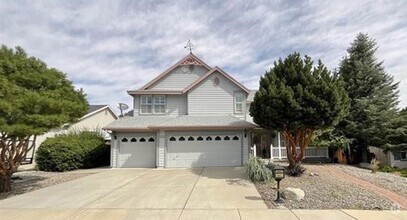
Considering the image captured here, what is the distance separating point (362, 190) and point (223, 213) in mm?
6135

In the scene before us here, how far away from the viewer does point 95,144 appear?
780 inches

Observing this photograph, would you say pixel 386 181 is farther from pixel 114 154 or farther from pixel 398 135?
pixel 114 154

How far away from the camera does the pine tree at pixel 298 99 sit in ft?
40.9

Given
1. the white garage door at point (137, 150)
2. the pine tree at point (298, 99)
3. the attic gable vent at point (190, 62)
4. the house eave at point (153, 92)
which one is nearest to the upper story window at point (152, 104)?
the house eave at point (153, 92)

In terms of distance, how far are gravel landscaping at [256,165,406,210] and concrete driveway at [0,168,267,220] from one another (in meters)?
0.70

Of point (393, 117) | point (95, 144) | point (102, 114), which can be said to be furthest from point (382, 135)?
point (102, 114)

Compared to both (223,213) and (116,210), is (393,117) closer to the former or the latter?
(223,213)

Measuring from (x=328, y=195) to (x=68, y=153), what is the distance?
1544 cm

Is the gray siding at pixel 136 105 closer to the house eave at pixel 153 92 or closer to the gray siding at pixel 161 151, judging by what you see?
the house eave at pixel 153 92

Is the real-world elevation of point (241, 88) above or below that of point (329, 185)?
above

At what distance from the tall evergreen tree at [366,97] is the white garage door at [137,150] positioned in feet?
43.6

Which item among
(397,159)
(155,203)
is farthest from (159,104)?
(397,159)

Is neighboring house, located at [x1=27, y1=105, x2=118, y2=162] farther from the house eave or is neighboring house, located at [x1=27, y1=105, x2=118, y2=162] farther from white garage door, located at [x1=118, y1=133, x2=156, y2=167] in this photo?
white garage door, located at [x1=118, y1=133, x2=156, y2=167]

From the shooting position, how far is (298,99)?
1257 cm
